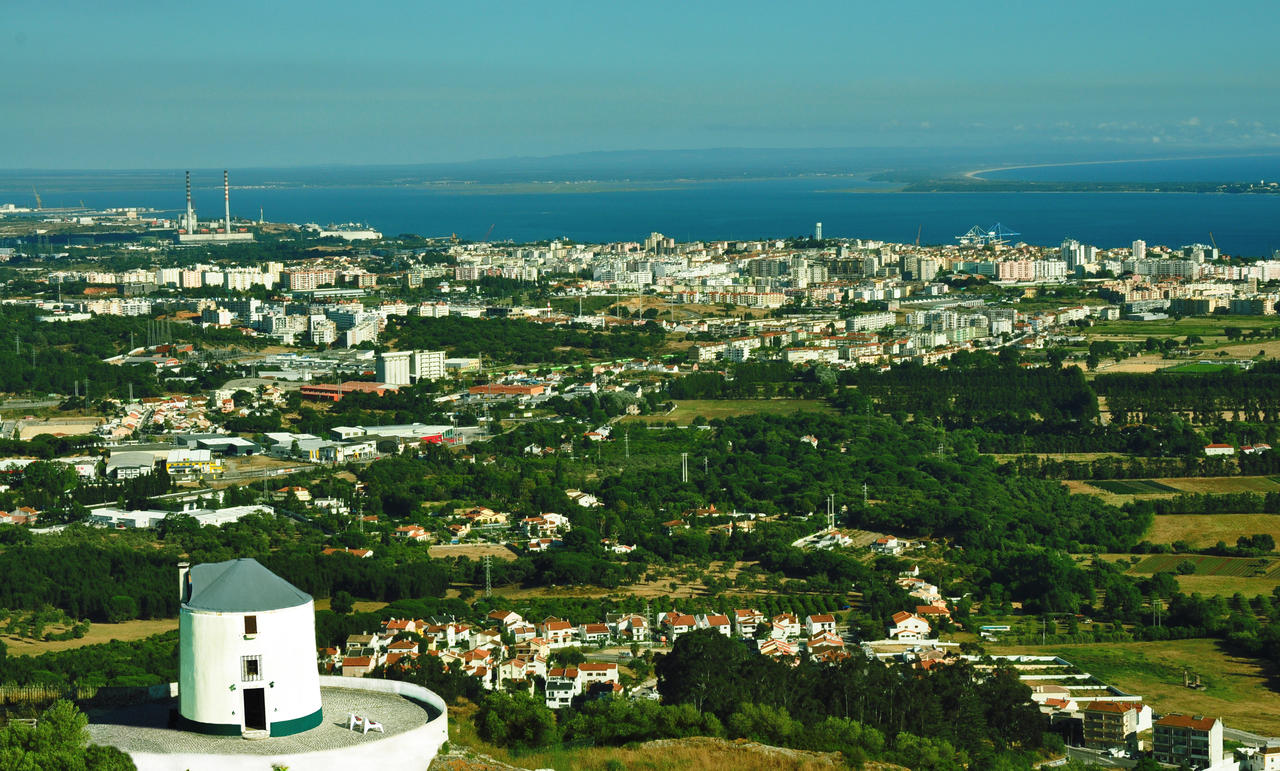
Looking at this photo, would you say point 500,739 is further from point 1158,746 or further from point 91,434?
point 91,434

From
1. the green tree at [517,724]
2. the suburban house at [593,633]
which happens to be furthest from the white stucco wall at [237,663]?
the suburban house at [593,633]

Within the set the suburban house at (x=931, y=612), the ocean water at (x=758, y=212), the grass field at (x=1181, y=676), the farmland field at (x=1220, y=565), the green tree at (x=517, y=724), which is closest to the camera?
the green tree at (x=517, y=724)

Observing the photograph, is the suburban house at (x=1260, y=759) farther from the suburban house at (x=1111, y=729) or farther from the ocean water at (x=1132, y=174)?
the ocean water at (x=1132, y=174)

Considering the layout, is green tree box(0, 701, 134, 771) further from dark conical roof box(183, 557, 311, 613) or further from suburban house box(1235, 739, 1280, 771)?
suburban house box(1235, 739, 1280, 771)

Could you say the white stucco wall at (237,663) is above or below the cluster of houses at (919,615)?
above

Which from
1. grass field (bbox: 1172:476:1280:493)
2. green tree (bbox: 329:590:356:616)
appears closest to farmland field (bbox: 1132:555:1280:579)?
grass field (bbox: 1172:476:1280:493)

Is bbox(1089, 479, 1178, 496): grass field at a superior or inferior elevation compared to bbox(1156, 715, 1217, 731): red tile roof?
inferior

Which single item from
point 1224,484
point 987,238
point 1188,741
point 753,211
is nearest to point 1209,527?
point 1224,484

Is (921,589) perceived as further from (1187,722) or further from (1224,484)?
(1224,484)
